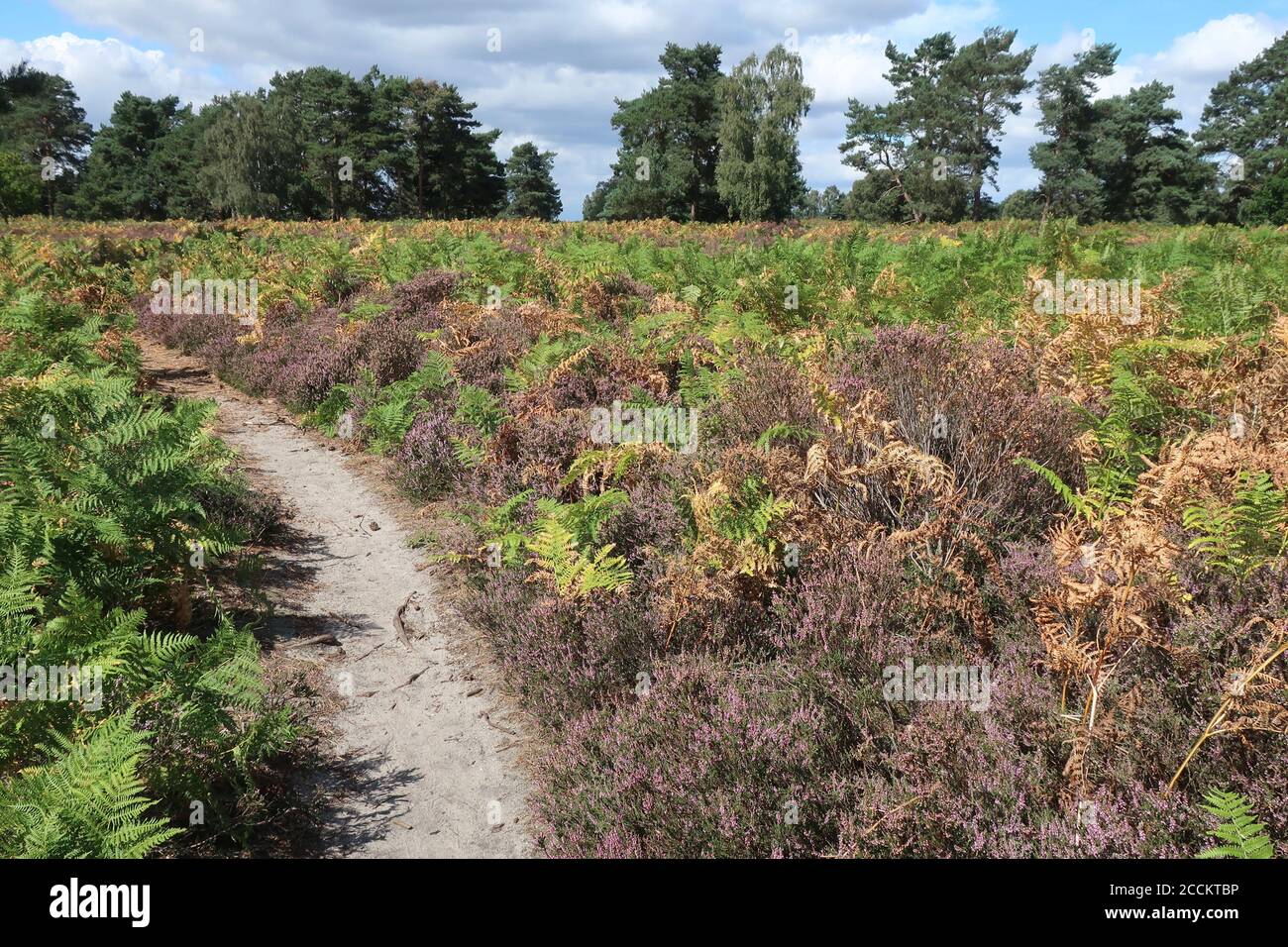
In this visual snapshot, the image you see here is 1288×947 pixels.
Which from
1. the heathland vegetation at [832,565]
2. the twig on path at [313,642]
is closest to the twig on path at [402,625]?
the twig on path at [313,642]

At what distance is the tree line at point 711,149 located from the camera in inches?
1889

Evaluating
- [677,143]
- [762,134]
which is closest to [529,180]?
[677,143]

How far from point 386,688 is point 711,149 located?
5600 cm

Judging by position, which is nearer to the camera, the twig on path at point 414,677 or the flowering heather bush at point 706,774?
the flowering heather bush at point 706,774

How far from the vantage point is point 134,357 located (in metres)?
9.86

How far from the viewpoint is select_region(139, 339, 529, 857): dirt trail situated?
3.55 metres

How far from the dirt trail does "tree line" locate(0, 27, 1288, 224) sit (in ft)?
141

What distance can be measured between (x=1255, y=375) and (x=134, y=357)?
1109 cm

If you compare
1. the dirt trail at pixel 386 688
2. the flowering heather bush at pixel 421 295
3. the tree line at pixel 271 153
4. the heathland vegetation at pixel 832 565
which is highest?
the tree line at pixel 271 153

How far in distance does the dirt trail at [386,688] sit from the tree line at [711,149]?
42.9 meters

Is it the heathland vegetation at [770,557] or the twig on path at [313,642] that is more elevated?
the heathland vegetation at [770,557]

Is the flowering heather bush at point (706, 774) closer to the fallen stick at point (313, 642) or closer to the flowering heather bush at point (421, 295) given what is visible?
the fallen stick at point (313, 642)

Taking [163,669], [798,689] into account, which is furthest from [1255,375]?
[163,669]
